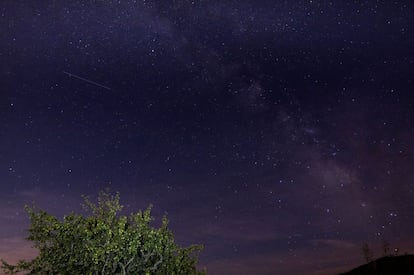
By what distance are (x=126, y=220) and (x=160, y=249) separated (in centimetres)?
339

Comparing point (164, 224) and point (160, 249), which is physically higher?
point (164, 224)

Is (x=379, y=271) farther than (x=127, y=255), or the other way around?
(x=379, y=271)

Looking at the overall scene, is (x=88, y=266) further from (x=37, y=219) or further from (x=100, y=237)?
(x=37, y=219)

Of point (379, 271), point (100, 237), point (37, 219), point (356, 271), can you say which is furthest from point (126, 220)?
point (356, 271)

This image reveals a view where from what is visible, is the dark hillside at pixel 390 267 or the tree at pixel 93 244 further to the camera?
the dark hillside at pixel 390 267

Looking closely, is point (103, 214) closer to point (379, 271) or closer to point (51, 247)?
point (51, 247)

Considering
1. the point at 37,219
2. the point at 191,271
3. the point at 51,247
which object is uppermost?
the point at 37,219

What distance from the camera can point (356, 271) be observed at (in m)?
179

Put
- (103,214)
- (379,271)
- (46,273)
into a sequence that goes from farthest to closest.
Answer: (379,271), (103,214), (46,273)

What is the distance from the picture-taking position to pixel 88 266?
2966 cm

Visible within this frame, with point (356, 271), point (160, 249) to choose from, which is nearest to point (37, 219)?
point (160, 249)

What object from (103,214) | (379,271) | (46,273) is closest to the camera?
(46,273)

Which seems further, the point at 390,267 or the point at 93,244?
the point at 390,267

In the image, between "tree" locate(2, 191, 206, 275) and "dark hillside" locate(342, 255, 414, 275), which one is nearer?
"tree" locate(2, 191, 206, 275)
